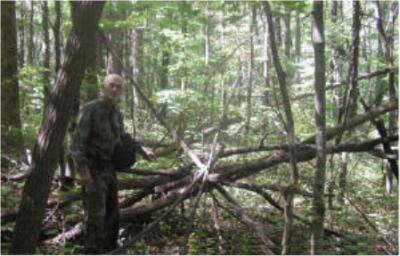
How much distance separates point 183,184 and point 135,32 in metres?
12.7

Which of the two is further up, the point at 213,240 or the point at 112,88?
the point at 112,88

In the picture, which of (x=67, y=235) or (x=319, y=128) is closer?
(x=319, y=128)

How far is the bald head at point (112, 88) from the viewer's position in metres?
5.54

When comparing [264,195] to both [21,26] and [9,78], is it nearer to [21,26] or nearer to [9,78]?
[9,78]

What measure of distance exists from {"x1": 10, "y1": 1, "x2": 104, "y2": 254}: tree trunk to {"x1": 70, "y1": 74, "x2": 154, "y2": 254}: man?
0.54 m

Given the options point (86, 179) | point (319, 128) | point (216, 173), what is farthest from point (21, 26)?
point (319, 128)

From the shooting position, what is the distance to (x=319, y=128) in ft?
16.4

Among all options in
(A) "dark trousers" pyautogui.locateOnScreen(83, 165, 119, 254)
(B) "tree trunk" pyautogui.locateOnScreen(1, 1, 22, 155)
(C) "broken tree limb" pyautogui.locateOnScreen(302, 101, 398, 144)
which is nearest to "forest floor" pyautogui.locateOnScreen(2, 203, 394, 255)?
(A) "dark trousers" pyautogui.locateOnScreen(83, 165, 119, 254)

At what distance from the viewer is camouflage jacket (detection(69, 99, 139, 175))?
5.45m

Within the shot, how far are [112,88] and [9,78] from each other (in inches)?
186

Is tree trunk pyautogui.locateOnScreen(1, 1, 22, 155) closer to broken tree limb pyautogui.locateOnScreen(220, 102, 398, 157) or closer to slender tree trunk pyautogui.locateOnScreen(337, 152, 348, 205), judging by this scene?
broken tree limb pyautogui.locateOnScreen(220, 102, 398, 157)

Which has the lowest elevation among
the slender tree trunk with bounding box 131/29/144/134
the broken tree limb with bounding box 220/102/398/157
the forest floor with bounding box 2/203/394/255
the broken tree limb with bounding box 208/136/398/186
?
the forest floor with bounding box 2/203/394/255

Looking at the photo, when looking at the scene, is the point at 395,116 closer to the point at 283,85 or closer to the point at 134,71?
the point at 283,85

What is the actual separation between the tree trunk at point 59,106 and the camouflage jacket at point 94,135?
0.52m
